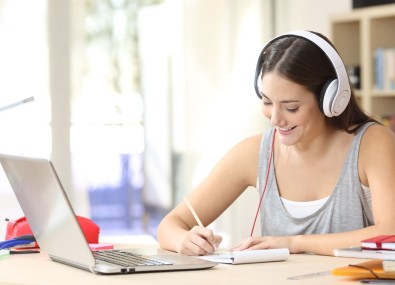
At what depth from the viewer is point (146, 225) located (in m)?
7.09

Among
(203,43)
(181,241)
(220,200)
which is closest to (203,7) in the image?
(203,43)

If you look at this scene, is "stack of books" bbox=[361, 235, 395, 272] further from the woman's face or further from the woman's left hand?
the woman's face

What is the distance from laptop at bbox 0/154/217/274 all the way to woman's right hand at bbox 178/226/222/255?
0.06 metres

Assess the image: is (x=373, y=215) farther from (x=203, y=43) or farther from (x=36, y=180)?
(x=203, y=43)

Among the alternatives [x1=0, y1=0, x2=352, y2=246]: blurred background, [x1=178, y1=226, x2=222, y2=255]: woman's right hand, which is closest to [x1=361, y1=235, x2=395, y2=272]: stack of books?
[x1=178, y1=226, x2=222, y2=255]: woman's right hand

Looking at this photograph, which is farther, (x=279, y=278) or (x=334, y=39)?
(x=334, y=39)

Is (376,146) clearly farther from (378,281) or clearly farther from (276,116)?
(378,281)

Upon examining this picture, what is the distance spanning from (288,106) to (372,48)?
2798 mm

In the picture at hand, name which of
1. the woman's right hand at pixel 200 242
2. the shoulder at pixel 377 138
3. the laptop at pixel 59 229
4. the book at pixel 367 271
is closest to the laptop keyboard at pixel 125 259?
the laptop at pixel 59 229

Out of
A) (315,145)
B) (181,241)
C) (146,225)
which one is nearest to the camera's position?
(181,241)

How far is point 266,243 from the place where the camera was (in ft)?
6.95

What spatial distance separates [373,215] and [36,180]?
943 mm

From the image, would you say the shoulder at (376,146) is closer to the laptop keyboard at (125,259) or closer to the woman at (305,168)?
the woman at (305,168)

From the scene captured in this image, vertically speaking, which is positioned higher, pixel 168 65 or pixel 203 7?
pixel 203 7
